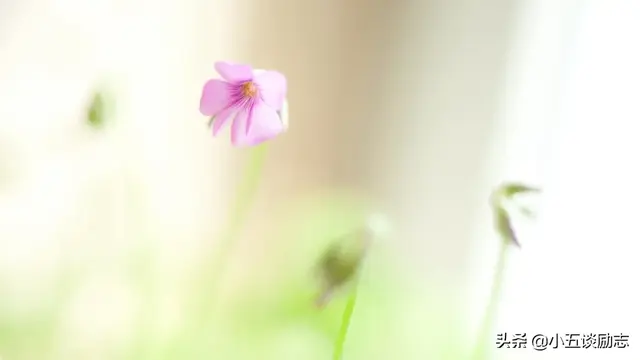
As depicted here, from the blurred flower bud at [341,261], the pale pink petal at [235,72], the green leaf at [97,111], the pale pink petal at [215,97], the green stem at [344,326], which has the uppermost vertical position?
the pale pink petal at [235,72]

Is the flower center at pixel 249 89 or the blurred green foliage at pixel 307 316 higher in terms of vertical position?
the flower center at pixel 249 89

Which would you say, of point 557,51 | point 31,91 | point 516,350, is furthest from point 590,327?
point 31,91

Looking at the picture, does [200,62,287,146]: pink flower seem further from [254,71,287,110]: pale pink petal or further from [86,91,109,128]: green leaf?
[86,91,109,128]: green leaf

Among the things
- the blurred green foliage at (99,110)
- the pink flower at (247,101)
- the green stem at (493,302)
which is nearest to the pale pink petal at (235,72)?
the pink flower at (247,101)

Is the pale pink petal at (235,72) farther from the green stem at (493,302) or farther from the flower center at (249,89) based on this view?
the green stem at (493,302)

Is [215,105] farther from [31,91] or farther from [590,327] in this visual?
[590,327]

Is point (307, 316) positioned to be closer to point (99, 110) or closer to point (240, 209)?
point (240, 209)
